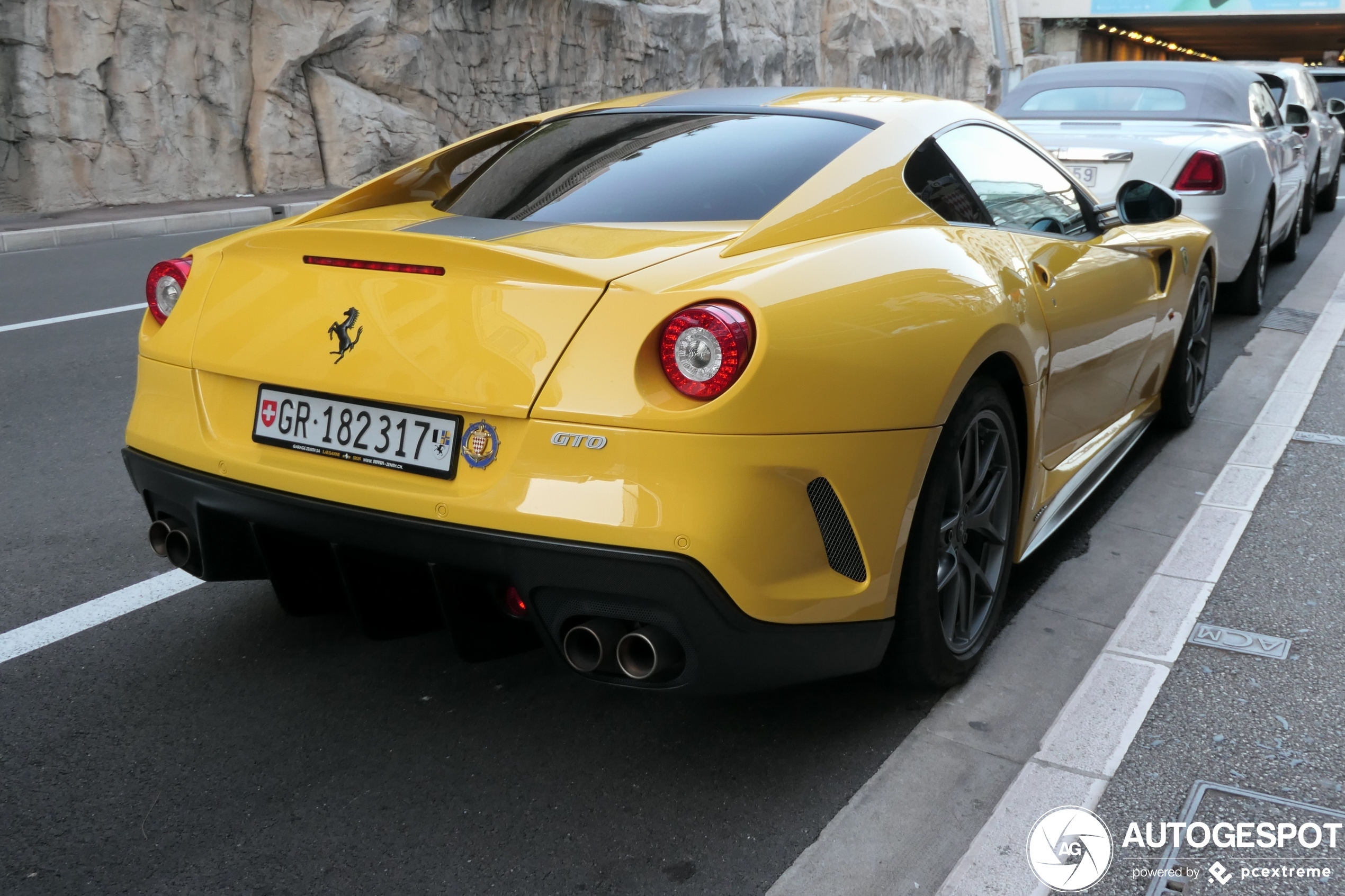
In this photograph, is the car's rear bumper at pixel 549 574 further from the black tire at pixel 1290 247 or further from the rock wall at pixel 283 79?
the rock wall at pixel 283 79

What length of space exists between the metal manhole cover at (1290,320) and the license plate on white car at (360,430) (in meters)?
6.37

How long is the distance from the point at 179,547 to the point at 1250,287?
6.94m

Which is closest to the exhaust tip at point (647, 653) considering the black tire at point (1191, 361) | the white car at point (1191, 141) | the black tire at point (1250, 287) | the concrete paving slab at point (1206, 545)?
the concrete paving slab at point (1206, 545)

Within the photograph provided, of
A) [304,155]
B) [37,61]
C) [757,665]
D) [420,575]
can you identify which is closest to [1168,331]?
[757,665]

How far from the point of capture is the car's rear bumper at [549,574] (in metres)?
2.22

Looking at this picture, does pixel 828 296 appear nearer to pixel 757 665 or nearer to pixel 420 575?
pixel 757 665

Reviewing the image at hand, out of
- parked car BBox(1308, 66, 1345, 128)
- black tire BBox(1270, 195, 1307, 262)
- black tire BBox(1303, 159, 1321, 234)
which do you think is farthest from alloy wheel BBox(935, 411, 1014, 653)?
parked car BBox(1308, 66, 1345, 128)

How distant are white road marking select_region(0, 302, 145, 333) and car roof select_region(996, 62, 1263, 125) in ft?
19.1

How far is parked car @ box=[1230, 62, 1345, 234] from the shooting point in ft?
33.3

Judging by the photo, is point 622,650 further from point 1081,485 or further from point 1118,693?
point 1081,485

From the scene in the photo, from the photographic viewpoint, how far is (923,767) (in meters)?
2.61

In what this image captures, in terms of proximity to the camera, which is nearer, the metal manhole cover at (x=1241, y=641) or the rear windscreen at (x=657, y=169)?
the rear windscreen at (x=657, y=169)

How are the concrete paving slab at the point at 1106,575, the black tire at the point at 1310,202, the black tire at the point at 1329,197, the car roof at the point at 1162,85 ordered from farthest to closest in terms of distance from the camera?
the black tire at the point at 1329,197, the black tire at the point at 1310,202, the car roof at the point at 1162,85, the concrete paving slab at the point at 1106,575

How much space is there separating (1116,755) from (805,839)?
2.43ft
